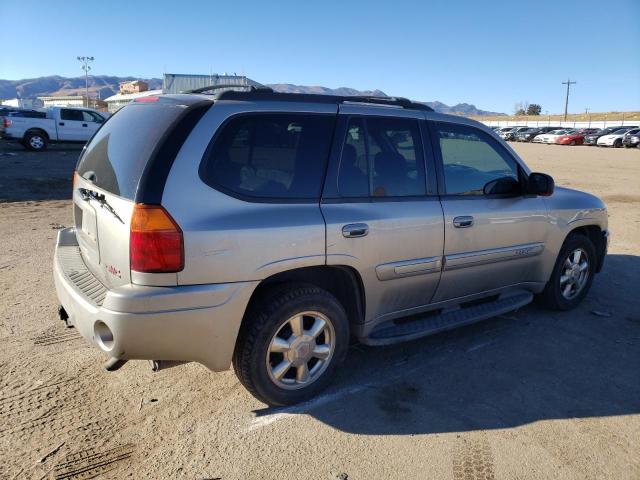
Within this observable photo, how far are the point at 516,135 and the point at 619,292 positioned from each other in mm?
55544

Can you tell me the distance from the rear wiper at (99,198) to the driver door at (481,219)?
7.23ft

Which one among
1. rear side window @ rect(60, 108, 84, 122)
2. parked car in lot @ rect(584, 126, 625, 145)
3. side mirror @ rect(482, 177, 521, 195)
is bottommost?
side mirror @ rect(482, 177, 521, 195)

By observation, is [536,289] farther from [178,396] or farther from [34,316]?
[34,316]

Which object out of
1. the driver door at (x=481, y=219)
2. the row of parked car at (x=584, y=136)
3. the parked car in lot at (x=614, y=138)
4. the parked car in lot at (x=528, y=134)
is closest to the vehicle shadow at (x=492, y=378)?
the driver door at (x=481, y=219)

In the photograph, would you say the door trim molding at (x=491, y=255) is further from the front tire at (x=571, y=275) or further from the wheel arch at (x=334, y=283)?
the wheel arch at (x=334, y=283)

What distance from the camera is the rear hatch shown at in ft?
8.78

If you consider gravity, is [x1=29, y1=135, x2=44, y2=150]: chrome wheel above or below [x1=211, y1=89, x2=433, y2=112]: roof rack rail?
below

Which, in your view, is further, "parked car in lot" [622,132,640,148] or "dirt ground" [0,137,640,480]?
"parked car in lot" [622,132,640,148]

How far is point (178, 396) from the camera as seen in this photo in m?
3.30

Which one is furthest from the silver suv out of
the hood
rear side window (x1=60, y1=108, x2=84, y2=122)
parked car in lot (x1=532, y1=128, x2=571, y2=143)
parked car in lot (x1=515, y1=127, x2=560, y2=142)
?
parked car in lot (x1=515, y1=127, x2=560, y2=142)

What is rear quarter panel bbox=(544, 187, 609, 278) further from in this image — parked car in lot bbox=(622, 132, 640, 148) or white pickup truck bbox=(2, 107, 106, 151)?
parked car in lot bbox=(622, 132, 640, 148)

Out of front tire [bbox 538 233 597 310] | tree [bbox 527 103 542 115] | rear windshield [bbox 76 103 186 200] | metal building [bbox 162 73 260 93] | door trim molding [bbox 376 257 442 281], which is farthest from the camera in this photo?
tree [bbox 527 103 542 115]

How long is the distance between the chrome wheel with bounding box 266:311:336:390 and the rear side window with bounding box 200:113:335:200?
2.59ft

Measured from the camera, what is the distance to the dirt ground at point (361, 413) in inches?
106
